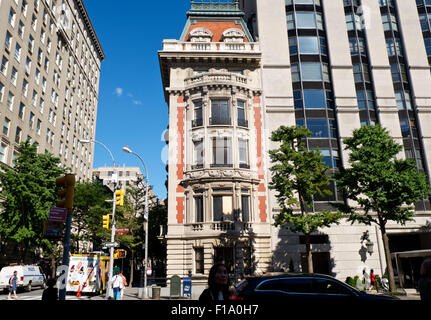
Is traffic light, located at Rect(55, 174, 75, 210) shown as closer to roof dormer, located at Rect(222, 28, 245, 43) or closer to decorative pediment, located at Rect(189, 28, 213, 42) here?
decorative pediment, located at Rect(189, 28, 213, 42)

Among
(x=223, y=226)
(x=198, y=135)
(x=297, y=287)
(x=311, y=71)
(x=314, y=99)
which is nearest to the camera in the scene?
(x=297, y=287)

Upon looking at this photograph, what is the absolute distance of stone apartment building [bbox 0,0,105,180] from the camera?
36375 mm

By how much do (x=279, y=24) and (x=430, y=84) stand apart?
54.6ft

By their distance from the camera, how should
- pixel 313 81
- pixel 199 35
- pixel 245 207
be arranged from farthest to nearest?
pixel 199 35
pixel 313 81
pixel 245 207

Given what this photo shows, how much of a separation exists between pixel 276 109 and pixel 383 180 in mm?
11701

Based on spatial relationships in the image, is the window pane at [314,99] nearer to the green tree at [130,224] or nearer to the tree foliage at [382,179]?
the tree foliage at [382,179]

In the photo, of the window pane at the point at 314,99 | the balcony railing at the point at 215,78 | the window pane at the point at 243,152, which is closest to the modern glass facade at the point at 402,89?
the window pane at the point at 314,99

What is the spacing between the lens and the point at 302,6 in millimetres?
33625

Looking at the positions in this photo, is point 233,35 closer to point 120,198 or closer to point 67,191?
point 120,198

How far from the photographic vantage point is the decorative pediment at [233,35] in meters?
32.8

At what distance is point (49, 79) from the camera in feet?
151

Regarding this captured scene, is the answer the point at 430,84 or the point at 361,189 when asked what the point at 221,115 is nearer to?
the point at 361,189

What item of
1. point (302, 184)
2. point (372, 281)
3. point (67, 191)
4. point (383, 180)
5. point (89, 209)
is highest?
point (89, 209)

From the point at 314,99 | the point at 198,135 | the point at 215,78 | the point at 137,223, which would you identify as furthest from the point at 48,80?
the point at 314,99
